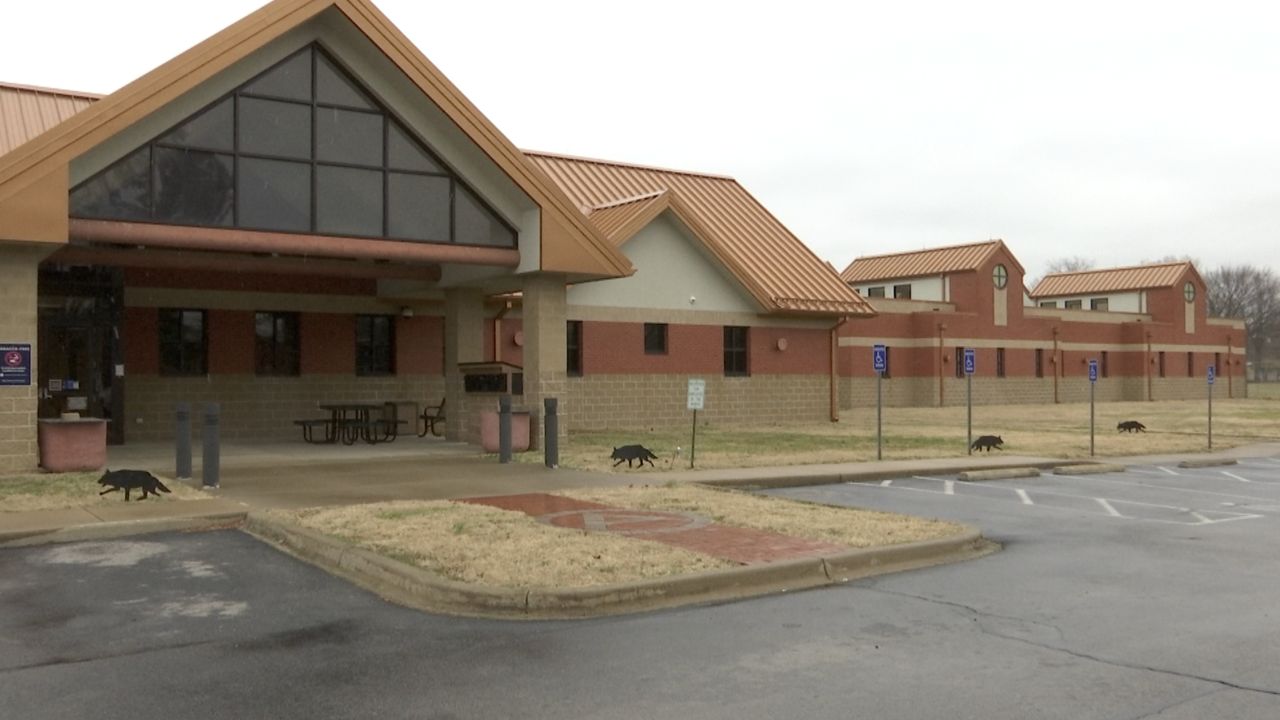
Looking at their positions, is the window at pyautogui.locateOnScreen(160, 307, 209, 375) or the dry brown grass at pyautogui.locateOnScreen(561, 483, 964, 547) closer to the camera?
the dry brown grass at pyautogui.locateOnScreen(561, 483, 964, 547)

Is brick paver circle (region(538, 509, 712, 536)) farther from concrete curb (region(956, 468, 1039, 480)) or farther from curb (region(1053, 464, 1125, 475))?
curb (region(1053, 464, 1125, 475))

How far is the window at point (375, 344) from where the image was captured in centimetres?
2691

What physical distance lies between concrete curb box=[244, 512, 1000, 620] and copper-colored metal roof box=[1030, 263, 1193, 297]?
60.1m

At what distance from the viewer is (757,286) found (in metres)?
31.8

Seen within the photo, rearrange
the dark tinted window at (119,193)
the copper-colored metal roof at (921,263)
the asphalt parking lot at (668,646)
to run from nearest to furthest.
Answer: the asphalt parking lot at (668,646)
the dark tinted window at (119,193)
the copper-colored metal roof at (921,263)

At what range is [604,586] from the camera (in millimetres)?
8320

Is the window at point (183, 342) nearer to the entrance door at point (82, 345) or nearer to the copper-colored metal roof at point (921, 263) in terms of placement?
the entrance door at point (82, 345)

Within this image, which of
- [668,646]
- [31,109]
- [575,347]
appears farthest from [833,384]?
[668,646]

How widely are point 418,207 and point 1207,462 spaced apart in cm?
1598

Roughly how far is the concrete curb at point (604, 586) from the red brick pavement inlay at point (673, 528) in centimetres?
30

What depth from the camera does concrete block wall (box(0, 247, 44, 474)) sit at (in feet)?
54.2

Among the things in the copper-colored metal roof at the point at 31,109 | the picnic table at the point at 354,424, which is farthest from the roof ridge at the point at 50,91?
the picnic table at the point at 354,424

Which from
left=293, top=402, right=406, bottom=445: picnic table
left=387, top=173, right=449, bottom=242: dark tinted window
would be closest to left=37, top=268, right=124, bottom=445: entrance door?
left=293, top=402, right=406, bottom=445: picnic table

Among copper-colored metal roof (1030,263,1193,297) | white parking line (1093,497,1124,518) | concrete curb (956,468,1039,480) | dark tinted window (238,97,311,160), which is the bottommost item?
white parking line (1093,497,1124,518)
